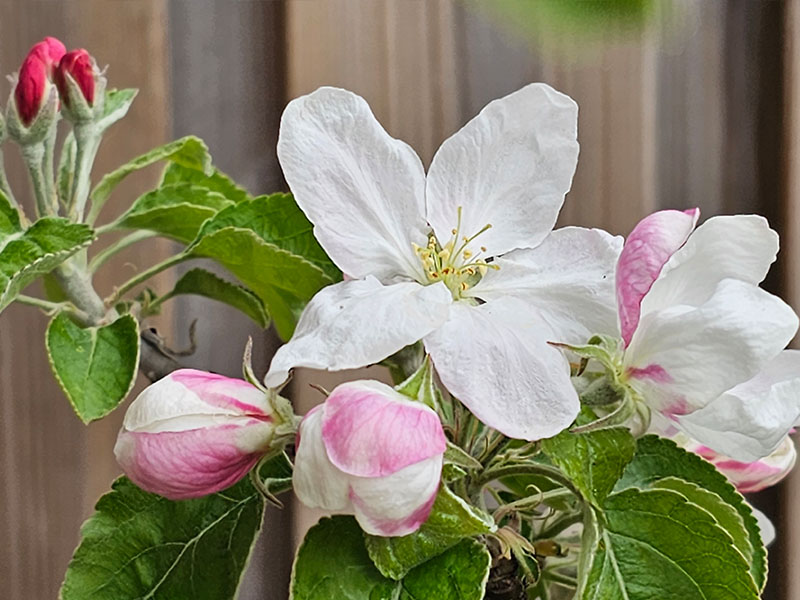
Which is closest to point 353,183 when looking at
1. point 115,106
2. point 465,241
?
point 465,241

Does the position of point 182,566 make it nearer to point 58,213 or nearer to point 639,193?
point 58,213

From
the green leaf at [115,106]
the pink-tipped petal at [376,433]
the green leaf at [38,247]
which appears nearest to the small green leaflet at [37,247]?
the green leaf at [38,247]

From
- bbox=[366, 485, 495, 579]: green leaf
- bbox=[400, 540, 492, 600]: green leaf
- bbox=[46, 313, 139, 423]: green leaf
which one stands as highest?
bbox=[46, 313, 139, 423]: green leaf

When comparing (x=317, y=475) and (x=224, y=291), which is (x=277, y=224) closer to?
(x=224, y=291)

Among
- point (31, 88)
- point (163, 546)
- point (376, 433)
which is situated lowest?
point (163, 546)

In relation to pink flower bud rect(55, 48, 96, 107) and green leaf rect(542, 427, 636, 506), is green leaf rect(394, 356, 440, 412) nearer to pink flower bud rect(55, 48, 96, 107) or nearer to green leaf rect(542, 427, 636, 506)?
green leaf rect(542, 427, 636, 506)

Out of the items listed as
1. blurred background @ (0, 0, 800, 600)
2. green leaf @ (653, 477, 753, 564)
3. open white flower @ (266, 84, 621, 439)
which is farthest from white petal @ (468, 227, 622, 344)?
blurred background @ (0, 0, 800, 600)

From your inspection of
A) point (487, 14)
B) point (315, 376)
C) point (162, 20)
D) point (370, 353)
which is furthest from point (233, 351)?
point (370, 353)

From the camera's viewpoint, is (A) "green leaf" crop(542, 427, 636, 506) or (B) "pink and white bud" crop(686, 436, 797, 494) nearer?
(A) "green leaf" crop(542, 427, 636, 506)
